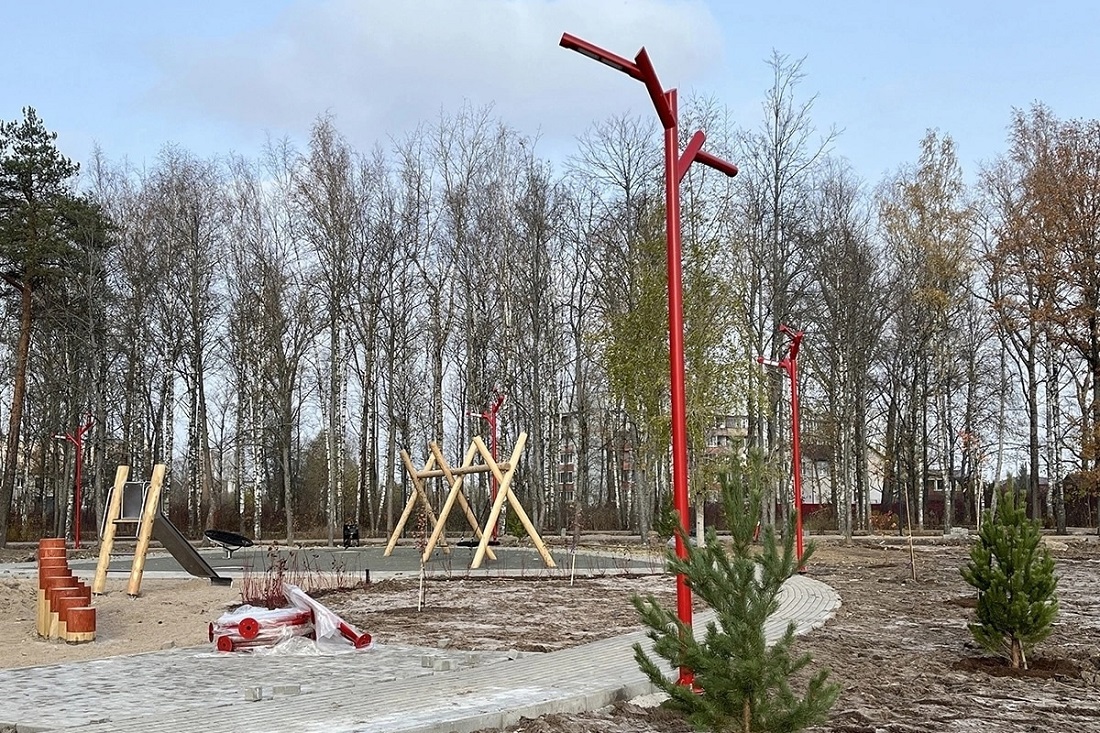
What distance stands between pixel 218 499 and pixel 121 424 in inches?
271

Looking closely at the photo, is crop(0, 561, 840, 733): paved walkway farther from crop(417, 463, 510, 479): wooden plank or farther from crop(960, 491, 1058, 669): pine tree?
crop(417, 463, 510, 479): wooden plank

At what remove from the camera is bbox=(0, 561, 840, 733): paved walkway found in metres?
6.58

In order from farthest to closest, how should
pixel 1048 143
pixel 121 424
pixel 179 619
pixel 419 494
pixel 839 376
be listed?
pixel 121 424
pixel 839 376
pixel 1048 143
pixel 419 494
pixel 179 619

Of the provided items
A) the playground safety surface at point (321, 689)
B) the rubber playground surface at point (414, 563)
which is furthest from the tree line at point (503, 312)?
the playground safety surface at point (321, 689)

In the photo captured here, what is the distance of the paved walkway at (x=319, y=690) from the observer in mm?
6578

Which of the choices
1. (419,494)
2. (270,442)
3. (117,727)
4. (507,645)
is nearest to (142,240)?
(270,442)

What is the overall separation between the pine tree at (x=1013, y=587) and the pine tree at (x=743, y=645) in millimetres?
4227

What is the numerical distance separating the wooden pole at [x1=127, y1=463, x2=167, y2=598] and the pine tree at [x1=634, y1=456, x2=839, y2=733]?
487 inches

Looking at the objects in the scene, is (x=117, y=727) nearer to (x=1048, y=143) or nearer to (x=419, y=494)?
(x=419, y=494)

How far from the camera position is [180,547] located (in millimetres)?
16797

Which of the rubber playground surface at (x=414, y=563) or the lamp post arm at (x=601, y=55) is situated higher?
the lamp post arm at (x=601, y=55)

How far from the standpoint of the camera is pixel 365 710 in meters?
6.88

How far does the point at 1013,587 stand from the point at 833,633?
2.88 m

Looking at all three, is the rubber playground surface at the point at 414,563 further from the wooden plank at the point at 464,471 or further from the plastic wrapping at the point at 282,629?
the plastic wrapping at the point at 282,629
